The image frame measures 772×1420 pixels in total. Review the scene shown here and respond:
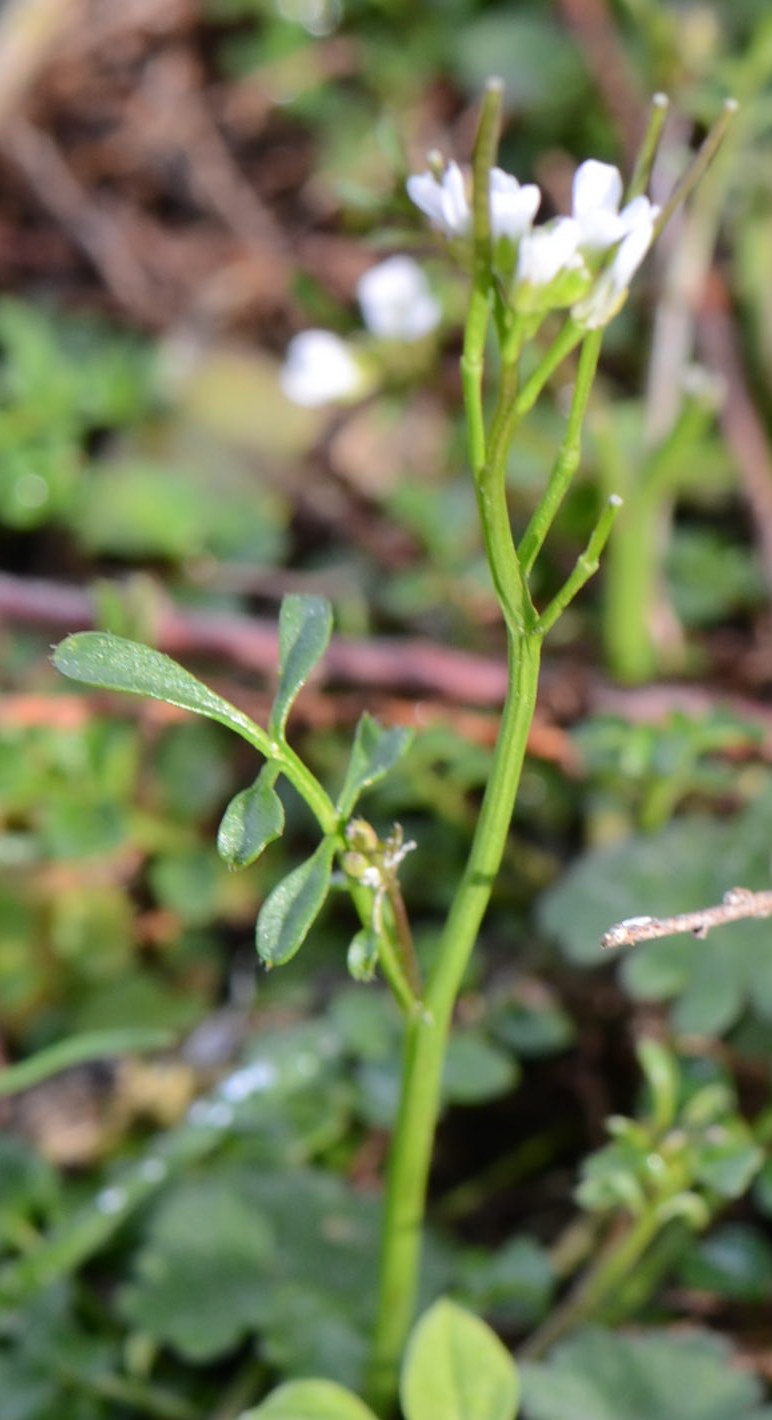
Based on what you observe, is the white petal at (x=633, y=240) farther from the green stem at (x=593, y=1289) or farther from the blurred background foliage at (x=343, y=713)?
the green stem at (x=593, y=1289)

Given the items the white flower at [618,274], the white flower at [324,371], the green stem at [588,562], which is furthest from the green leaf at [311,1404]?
the white flower at [324,371]

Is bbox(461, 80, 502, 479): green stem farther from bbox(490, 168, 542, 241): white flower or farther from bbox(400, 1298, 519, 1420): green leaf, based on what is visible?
bbox(400, 1298, 519, 1420): green leaf

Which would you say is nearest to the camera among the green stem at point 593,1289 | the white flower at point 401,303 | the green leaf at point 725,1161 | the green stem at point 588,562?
the green stem at point 588,562

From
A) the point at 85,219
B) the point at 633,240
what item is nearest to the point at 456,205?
the point at 633,240

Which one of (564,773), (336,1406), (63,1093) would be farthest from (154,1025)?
(336,1406)

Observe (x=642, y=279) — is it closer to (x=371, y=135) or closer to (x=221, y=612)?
(x=371, y=135)

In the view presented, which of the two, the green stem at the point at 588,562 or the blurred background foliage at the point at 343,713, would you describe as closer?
the green stem at the point at 588,562

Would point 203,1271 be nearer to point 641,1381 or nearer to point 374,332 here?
point 641,1381
